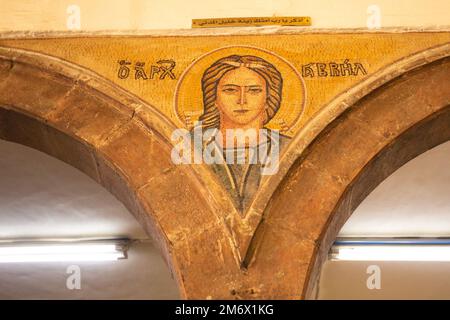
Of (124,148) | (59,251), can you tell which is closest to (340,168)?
(124,148)

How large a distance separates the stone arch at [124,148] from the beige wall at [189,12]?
0.29 m

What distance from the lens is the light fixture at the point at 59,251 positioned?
240 inches

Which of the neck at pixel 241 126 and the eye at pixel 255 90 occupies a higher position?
the eye at pixel 255 90

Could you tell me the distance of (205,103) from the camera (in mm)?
4352

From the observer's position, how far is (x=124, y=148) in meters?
4.20

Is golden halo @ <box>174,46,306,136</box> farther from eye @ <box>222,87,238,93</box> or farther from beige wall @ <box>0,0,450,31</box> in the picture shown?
beige wall @ <box>0,0,450,31</box>

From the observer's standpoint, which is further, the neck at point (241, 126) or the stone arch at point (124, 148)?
the neck at point (241, 126)

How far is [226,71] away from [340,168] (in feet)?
2.89

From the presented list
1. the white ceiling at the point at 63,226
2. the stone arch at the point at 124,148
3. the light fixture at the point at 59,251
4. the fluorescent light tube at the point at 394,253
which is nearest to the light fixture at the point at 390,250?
the fluorescent light tube at the point at 394,253

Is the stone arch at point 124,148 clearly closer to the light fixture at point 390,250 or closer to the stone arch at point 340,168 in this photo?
the stone arch at point 340,168

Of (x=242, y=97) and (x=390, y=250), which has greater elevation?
(x=242, y=97)

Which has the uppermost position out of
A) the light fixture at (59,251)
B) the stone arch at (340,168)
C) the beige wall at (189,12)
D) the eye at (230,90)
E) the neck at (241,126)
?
the beige wall at (189,12)

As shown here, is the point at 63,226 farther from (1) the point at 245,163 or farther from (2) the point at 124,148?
(1) the point at 245,163

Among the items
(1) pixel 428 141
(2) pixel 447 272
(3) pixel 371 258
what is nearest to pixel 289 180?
(1) pixel 428 141
